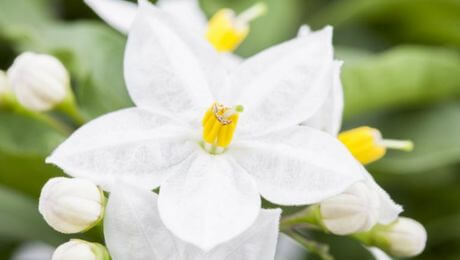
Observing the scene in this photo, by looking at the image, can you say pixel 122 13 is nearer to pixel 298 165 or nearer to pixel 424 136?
pixel 298 165

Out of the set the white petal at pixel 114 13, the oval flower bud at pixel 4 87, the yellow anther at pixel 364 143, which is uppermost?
the yellow anther at pixel 364 143

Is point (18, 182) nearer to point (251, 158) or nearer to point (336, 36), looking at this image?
point (251, 158)

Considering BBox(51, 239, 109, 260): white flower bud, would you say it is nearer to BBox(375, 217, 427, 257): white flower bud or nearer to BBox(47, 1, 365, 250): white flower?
BBox(47, 1, 365, 250): white flower

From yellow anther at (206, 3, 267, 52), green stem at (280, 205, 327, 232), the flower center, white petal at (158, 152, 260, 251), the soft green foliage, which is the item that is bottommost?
white petal at (158, 152, 260, 251)

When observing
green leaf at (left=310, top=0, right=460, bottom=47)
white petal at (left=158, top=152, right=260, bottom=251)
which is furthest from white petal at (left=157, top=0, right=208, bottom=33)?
white petal at (left=158, top=152, right=260, bottom=251)

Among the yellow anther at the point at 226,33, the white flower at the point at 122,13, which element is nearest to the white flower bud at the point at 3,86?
the white flower at the point at 122,13

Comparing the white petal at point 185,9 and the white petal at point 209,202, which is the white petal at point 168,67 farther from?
the white petal at point 185,9
